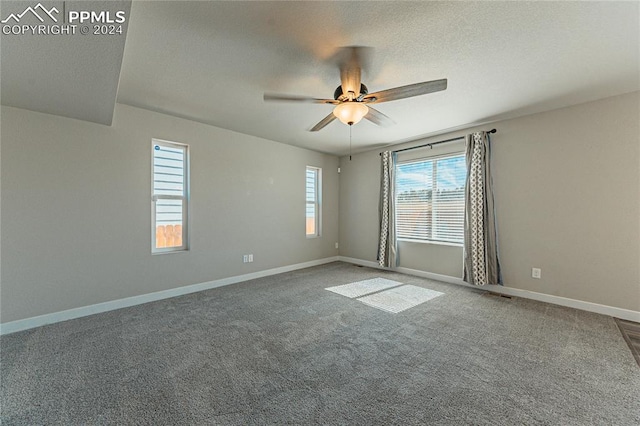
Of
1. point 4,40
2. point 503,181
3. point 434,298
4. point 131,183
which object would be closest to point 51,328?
point 131,183

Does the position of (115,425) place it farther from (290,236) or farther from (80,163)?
(290,236)

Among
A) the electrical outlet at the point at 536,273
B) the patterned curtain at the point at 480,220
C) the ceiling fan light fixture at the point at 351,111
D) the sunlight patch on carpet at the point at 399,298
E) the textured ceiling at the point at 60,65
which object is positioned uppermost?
the textured ceiling at the point at 60,65

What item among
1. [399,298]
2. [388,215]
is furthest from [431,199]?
[399,298]

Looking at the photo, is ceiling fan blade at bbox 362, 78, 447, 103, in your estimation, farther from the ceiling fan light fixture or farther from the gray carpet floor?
the gray carpet floor

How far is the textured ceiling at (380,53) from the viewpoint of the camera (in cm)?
171

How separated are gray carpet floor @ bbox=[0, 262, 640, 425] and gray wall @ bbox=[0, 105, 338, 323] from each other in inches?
18.9

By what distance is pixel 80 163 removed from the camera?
292 cm

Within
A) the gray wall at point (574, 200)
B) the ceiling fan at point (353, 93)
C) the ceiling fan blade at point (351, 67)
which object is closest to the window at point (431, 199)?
the gray wall at point (574, 200)

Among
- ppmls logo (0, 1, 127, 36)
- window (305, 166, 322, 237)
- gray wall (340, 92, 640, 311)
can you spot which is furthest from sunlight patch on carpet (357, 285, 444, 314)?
ppmls logo (0, 1, 127, 36)

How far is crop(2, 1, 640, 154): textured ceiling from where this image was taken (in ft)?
5.61

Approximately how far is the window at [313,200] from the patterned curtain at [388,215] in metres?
1.45

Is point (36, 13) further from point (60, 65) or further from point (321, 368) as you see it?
point (321, 368)

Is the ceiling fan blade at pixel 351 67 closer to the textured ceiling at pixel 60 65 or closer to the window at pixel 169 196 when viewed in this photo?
the textured ceiling at pixel 60 65

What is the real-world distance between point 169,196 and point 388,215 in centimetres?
381
